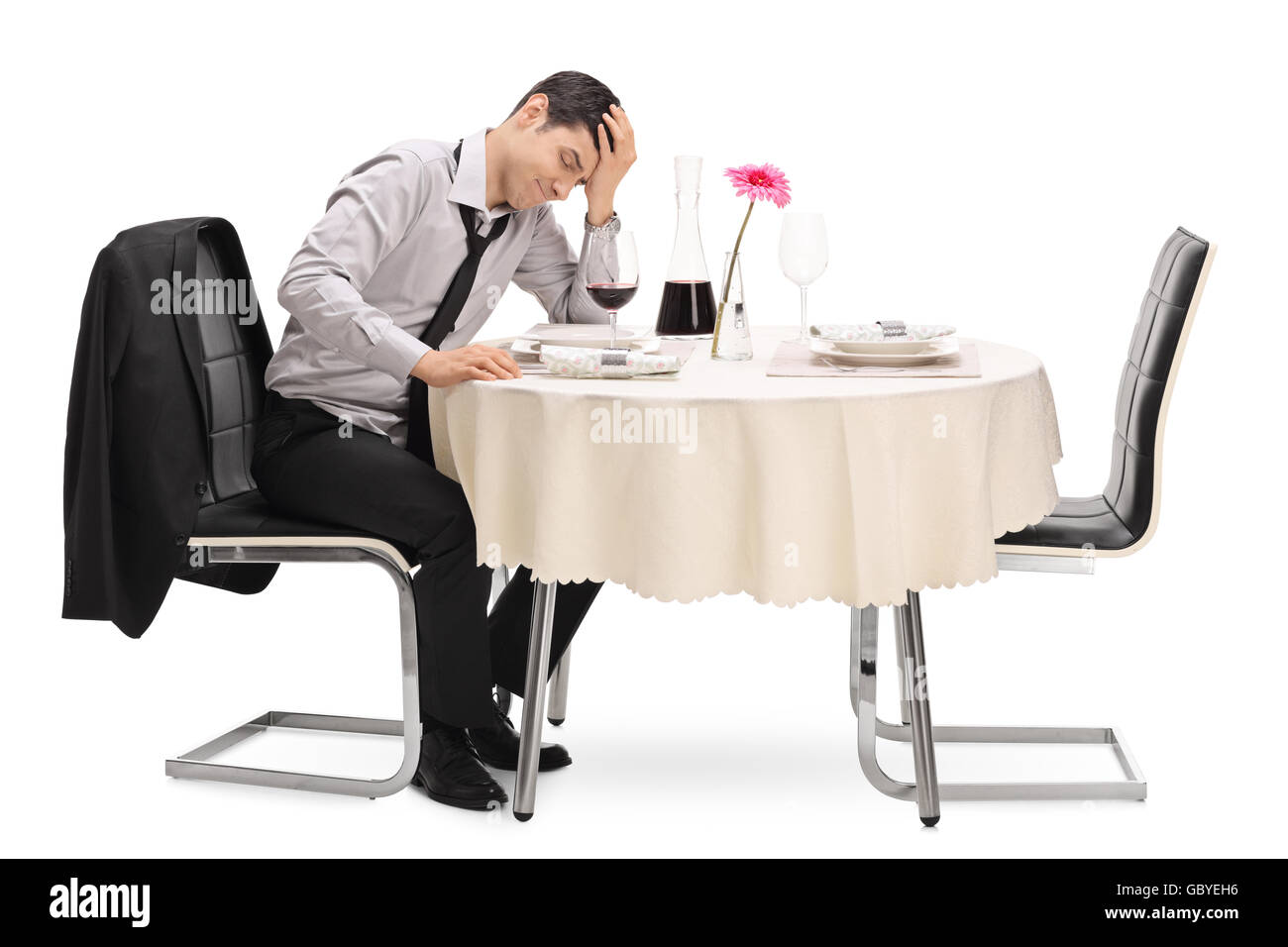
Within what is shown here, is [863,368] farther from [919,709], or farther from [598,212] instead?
[598,212]

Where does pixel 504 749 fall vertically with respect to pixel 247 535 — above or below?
below

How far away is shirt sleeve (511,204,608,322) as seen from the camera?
4.34 metres

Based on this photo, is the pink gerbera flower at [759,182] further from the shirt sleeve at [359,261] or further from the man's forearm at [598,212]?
the shirt sleeve at [359,261]

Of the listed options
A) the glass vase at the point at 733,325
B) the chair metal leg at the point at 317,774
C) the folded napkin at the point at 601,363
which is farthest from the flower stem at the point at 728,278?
the chair metal leg at the point at 317,774

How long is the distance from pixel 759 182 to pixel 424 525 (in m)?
1.14

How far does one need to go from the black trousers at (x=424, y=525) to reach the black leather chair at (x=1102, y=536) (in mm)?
922

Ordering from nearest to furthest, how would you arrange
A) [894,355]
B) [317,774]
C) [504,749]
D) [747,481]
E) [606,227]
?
[747,481], [894,355], [317,774], [504,749], [606,227]

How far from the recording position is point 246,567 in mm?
4133

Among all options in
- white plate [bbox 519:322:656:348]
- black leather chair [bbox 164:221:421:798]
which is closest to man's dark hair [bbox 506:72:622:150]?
white plate [bbox 519:322:656:348]

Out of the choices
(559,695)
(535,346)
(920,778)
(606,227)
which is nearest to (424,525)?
(535,346)

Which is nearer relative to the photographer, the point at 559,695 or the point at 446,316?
the point at 446,316

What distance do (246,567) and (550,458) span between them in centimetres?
119

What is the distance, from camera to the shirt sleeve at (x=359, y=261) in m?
3.61

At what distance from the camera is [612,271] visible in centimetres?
421
